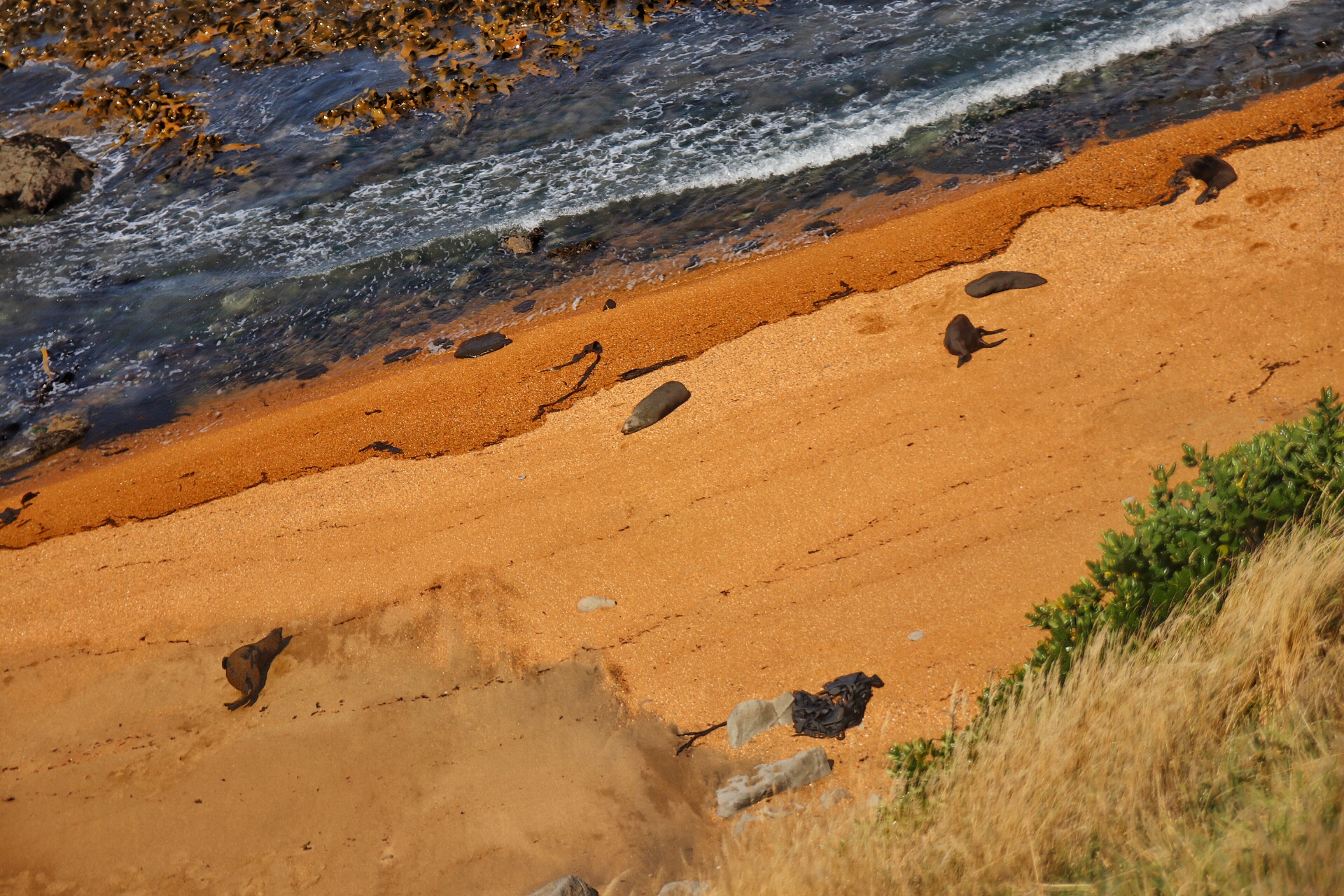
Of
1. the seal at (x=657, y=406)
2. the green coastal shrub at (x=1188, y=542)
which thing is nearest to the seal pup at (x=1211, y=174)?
the green coastal shrub at (x=1188, y=542)

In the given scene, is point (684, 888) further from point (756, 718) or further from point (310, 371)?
point (310, 371)

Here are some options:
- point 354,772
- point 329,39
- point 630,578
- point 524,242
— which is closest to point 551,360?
point 630,578

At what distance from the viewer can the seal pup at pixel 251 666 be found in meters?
5.95

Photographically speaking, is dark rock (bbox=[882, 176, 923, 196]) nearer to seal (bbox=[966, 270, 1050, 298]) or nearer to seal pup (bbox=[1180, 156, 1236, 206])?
seal pup (bbox=[1180, 156, 1236, 206])

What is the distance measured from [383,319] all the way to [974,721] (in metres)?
9.03

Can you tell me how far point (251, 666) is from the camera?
6.01 metres

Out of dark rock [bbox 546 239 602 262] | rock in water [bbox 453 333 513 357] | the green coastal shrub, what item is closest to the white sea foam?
dark rock [bbox 546 239 602 262]

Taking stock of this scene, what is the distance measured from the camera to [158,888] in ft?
16.9

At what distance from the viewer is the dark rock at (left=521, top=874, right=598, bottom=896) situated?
4484 millimetres

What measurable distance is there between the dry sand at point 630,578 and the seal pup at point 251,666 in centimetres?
10

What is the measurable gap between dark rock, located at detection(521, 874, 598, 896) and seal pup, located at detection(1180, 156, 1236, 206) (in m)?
8.11

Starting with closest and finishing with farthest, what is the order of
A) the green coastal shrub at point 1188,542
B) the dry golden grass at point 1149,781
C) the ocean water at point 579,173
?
the dry golden grass at point 1149,781 → the green coastal shrub at point 1188,542 → the ocean water at point 579,173

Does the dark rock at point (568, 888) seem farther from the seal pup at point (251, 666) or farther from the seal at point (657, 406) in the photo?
the seal at point (657, 406)

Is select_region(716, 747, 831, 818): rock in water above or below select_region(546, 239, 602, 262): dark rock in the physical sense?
below
